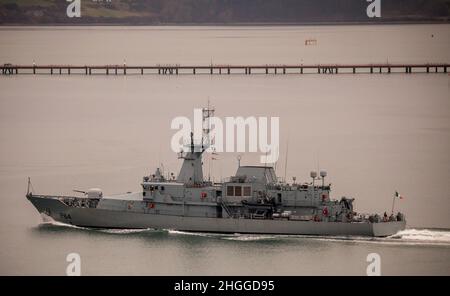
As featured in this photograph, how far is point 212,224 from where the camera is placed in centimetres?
6838

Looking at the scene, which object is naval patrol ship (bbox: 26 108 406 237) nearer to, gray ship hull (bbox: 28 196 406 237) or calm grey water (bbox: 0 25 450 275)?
gray ship hull (bbox: 28 196 406 237)

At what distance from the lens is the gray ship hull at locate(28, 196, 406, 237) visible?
6738cm

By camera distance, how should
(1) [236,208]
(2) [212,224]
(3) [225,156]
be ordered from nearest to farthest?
1. (2) [212,224]
2. (1) [236,208]
3. (3) [225,156]

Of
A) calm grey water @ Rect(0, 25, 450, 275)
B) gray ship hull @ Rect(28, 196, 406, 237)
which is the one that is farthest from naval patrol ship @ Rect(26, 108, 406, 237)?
calm grey water @ Rect(0, 25, 450, 275)

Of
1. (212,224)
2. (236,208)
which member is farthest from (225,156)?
(212,224)

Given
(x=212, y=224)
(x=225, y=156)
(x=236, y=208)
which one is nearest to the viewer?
(x=212, y=224)

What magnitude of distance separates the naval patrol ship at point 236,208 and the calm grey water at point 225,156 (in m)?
0.68

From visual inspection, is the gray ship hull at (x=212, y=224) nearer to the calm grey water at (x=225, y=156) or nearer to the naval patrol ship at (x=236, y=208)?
the naval patrol ship at (x=236, y=208)

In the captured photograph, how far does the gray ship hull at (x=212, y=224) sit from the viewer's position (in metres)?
67.4

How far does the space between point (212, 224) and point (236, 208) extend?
1.67m

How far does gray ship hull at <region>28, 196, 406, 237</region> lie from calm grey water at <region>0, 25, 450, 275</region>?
0.52 metres

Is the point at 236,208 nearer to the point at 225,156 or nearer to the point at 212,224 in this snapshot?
the point at 212,224

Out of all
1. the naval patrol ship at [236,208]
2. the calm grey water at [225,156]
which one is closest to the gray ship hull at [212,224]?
the naval patrol ship at [236,208]

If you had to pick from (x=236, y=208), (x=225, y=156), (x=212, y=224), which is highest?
(x=225, y=156)
